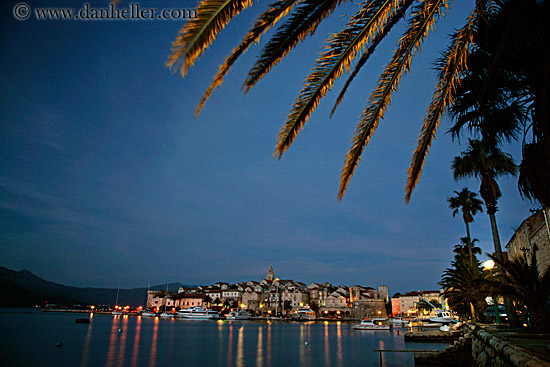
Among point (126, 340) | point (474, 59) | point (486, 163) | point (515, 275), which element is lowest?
→ point (126, 340)

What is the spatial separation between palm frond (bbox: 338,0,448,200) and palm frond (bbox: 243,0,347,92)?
1425mm

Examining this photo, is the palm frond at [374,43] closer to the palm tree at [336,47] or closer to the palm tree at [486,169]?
the palm tree at [336,47]

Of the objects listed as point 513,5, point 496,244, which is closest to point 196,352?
point 496,244

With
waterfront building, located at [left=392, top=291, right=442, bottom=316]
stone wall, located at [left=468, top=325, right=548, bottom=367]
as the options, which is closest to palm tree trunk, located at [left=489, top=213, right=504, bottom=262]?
stone wall, located at [left=468, top=325, right=548, bottom=367]

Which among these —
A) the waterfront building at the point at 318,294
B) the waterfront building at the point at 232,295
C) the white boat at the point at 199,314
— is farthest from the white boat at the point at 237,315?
the waterfront building at the point at 318,294

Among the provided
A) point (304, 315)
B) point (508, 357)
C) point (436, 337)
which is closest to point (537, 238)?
point (436, 337)

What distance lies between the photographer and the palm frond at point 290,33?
4.32 meters

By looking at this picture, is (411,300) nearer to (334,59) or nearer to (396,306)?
(396,306)

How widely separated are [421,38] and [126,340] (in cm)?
4836

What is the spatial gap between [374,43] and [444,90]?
1.40 metres

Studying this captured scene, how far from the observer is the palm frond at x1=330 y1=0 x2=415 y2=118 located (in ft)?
16.8

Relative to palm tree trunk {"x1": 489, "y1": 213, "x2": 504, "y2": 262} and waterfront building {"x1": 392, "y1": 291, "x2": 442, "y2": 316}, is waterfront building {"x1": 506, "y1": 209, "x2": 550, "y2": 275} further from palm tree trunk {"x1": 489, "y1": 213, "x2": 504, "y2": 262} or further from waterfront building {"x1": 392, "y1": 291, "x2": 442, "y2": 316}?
waterfront building {"x1": 392, "y1": 291, "x2": 442, "y2": 316}

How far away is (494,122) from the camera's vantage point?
7.40m

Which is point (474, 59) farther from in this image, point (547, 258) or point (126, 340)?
point (126, 340)
